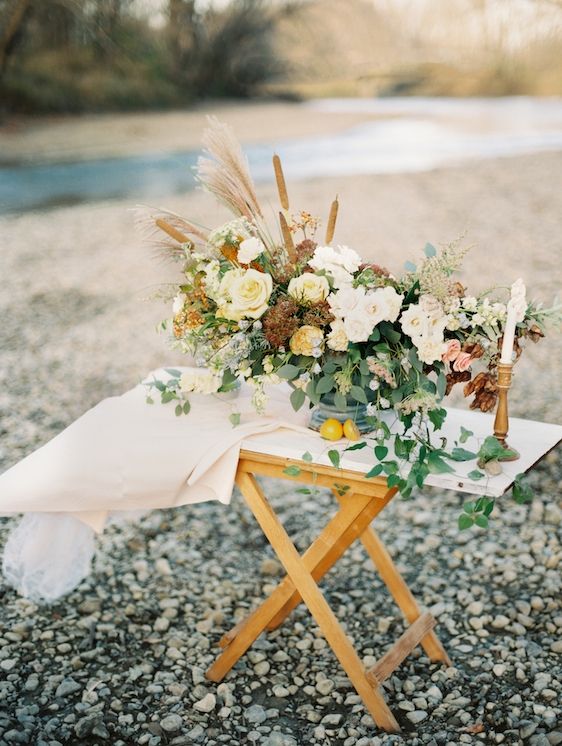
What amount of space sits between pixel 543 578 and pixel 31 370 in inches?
162

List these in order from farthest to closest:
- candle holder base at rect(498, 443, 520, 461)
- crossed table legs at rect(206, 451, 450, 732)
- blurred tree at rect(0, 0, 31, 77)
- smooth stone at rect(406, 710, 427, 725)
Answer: blurred tree at rect(0, 0, 31, 77) < smooth stone at rect(406, 710, 427, 725) < crossed table legs at rect(206, 451, 450, 732) < candle holder base at rect(498, 443, 520, 461)

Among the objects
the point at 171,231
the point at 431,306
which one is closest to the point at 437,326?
the point at 431,306

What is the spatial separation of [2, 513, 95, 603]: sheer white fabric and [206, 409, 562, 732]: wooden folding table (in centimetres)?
60

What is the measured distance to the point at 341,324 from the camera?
8.57 ft

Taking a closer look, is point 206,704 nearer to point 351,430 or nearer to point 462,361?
point 351,430

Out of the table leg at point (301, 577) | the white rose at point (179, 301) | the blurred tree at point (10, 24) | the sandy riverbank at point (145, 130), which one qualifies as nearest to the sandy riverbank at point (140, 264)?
the white rose at point (179, 301)

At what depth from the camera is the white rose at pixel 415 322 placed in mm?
2557

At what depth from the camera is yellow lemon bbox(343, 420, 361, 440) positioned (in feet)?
9.04

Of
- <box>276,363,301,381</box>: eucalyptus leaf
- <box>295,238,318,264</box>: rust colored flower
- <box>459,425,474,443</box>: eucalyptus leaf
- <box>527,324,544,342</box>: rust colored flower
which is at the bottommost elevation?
<box>459,425,474,443</box>: eucalyptus leaf

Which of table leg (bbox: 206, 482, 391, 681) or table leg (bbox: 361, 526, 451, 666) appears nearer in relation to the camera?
table leg (bbox: 206, 482, 391, 681)

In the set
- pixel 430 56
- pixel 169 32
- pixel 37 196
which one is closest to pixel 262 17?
pixel 169 32

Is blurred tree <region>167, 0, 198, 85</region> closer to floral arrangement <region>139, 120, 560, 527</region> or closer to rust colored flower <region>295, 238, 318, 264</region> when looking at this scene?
floral arrangement <region>139, 120, 560, 527</region>

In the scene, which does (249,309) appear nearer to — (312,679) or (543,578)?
(312,679)

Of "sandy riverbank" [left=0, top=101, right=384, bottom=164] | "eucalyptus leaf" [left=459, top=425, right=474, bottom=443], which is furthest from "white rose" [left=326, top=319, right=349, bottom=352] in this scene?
"sandy riverbank" [left=0, top=101, right=384, bottom=164]
